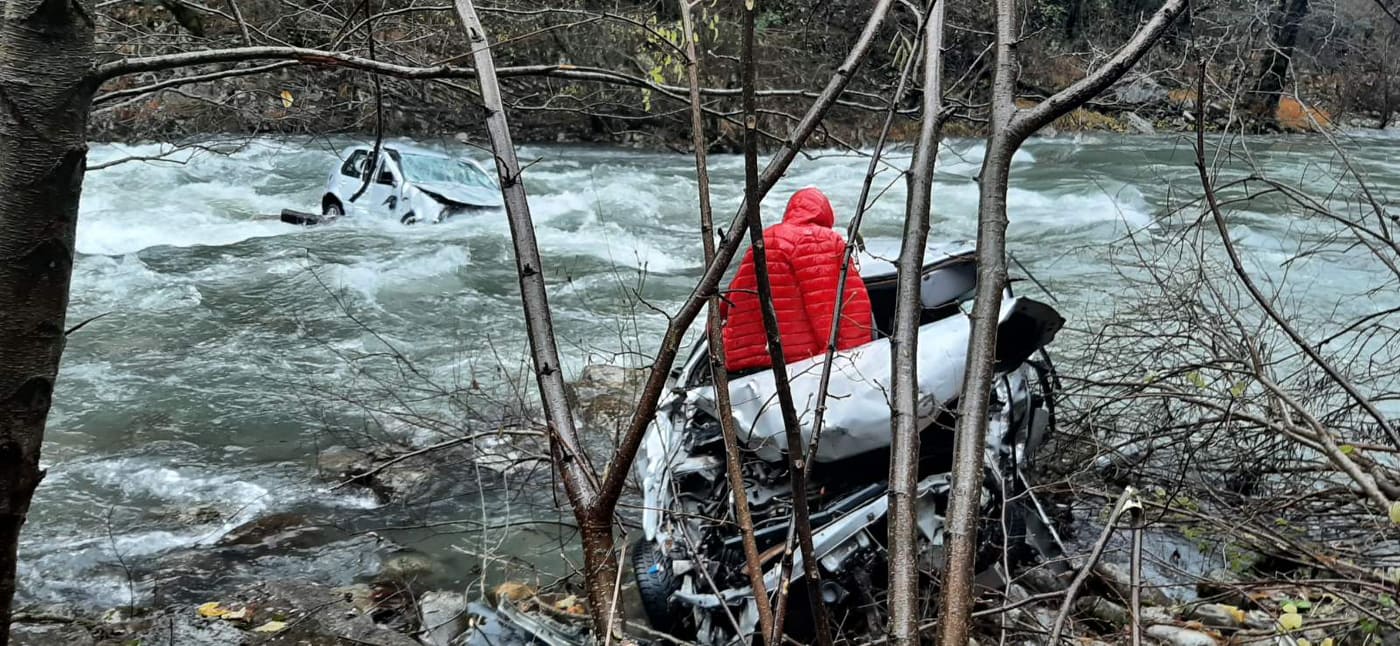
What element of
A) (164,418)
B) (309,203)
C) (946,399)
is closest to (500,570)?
(946,399)

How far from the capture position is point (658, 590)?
184 inches

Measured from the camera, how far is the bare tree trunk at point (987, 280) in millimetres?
1698

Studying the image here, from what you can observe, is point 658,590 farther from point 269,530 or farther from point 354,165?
point 354,165

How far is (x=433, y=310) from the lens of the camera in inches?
415

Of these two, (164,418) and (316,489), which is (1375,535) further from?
(164,418)

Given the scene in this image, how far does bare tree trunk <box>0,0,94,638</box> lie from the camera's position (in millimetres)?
1778

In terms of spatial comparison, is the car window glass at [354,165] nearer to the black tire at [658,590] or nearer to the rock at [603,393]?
the rock at [603,393]

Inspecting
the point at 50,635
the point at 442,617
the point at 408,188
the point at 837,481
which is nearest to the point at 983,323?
the point at 837,481

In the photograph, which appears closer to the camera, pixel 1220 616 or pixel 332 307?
pixel 1220 616

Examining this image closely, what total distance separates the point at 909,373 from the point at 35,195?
1.59m

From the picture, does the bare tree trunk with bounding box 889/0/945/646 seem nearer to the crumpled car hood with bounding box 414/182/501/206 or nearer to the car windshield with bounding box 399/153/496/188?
the crumpled car hood with bounding box 414/182/501/206

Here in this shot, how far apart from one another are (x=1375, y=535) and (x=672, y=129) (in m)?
17.0

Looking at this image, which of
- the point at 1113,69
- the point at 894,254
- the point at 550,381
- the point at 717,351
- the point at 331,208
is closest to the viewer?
the point at 1113,69

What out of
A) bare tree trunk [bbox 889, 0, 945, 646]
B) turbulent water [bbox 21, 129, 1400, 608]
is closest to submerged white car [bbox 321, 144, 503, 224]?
turbulent water [bbox 21, 129, 1400, 608]
